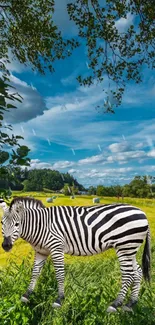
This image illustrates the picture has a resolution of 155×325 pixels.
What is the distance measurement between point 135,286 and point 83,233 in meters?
0.68

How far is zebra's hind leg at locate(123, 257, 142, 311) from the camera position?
332cm

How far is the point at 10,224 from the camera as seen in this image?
343cm

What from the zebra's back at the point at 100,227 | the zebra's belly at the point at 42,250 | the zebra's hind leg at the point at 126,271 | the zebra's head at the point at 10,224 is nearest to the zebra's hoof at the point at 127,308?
the zebra's hind leg at the point at 126,271

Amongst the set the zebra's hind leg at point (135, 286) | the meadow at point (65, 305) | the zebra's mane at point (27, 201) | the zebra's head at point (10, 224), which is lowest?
the meadow at point (65, 305)

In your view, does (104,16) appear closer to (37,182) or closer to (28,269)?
(37,182)

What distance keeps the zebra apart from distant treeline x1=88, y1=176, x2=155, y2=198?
2.05 m

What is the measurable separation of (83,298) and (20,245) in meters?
3.07

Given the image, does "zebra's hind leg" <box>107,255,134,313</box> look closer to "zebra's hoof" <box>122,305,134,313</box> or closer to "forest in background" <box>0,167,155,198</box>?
"zebra's hoof" <box>122,305,134,313</box>

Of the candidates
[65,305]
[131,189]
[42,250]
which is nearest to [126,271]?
[42,250]

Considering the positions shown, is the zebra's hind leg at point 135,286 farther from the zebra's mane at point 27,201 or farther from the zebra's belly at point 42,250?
the zebra's mane at point 27,201

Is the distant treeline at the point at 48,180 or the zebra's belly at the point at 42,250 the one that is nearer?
the zebra's belly at the point at 42,250

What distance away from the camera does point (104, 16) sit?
7.98m

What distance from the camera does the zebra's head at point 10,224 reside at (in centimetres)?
340

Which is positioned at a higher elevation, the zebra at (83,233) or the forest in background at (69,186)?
the forest in background at (69,186)
